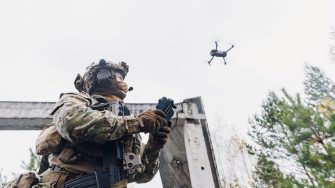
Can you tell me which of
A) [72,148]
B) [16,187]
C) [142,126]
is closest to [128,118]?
[142,126]

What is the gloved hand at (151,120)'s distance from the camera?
2.06 meters

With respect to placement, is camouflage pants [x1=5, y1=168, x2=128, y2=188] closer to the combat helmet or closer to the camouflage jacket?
the camouflage jacket

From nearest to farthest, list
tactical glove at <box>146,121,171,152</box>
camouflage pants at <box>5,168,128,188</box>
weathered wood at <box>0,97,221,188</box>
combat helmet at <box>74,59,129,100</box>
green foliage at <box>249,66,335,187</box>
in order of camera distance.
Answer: camouflage pants at <box>5,168,128,188</box>
tactical glove at <box>146,121,171,152</box>
combat helmet at <box>74,59,129,100</box>
weathered wood at <box>0,97,221,188</box>
green foliage at <box>249,66,335,187</box>

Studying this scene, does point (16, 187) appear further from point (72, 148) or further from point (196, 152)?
point (196, 152)

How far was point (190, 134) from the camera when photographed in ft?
10.5

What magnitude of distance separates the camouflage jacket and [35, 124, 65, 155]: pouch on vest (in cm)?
6

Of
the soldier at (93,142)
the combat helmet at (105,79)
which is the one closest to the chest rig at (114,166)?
the soldier at (93,142)

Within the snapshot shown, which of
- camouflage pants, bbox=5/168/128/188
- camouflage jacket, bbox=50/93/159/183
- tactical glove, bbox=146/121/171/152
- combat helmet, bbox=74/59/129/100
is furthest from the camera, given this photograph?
combat helmet, bbox=74/59/129/100

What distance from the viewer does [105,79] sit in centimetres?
247

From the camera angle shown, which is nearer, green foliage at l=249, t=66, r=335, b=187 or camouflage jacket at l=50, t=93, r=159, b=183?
camouflage jacket at l=50, t=93, r=159, b=183

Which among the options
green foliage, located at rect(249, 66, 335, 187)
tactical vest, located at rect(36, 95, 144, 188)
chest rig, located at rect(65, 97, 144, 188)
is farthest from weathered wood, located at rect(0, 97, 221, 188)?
green foliage, located at rect(249, 66, 335, 187)

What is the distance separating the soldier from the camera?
195 centimetres

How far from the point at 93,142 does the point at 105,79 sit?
558 millimetres

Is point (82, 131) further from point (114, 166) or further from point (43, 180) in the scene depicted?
point (43, 180)
